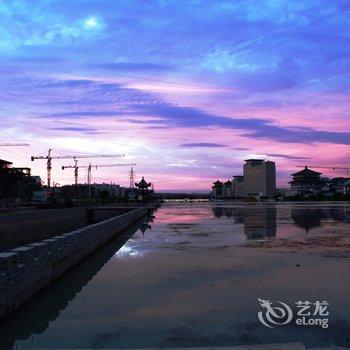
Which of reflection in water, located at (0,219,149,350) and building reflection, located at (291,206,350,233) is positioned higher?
building reflection, located at (291,206,350,233)

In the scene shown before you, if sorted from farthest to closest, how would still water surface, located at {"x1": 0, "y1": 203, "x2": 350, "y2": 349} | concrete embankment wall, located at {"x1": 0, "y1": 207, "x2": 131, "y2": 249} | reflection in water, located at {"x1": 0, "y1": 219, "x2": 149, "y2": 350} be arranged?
concrete embankment wall, located at {"x1": 0, "y1": 207, "x2": 131, "y2": 249} < reflection in water, located at {"x1": 0, "y1": 219, "x2": 149, "y2": 350} < still water surface, located at {"x1": 0, "y1": 203, "x2": 350, "y2": 349}

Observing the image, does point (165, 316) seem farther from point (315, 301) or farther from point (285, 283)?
point (285, 283)

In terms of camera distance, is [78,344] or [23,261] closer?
[78,344]

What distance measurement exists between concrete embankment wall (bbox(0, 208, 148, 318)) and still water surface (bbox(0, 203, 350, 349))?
229mm

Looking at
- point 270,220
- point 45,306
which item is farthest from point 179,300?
point 270,220

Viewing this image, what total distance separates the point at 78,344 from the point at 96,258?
411 inches

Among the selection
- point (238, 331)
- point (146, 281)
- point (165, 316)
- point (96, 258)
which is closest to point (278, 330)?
point (238, 331)

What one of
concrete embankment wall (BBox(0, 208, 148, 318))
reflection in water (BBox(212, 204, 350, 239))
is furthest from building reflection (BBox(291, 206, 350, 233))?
concrete embankment wall (BBox(0, 208, 148, 318))

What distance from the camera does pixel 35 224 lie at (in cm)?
3372

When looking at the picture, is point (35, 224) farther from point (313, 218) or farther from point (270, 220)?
point (313, 218)

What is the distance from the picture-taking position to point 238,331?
811cm

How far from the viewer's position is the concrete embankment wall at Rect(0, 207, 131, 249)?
2766 centimetres

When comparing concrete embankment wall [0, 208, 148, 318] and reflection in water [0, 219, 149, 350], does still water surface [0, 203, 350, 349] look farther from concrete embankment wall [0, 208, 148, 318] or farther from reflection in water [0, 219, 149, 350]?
concrete embankment wall [0, 208, 148, 318]

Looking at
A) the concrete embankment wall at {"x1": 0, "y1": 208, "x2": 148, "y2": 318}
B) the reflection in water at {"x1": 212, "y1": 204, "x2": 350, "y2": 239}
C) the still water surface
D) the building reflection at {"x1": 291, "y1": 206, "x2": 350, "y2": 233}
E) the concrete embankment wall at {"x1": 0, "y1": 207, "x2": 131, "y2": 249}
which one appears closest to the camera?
the still water surface
